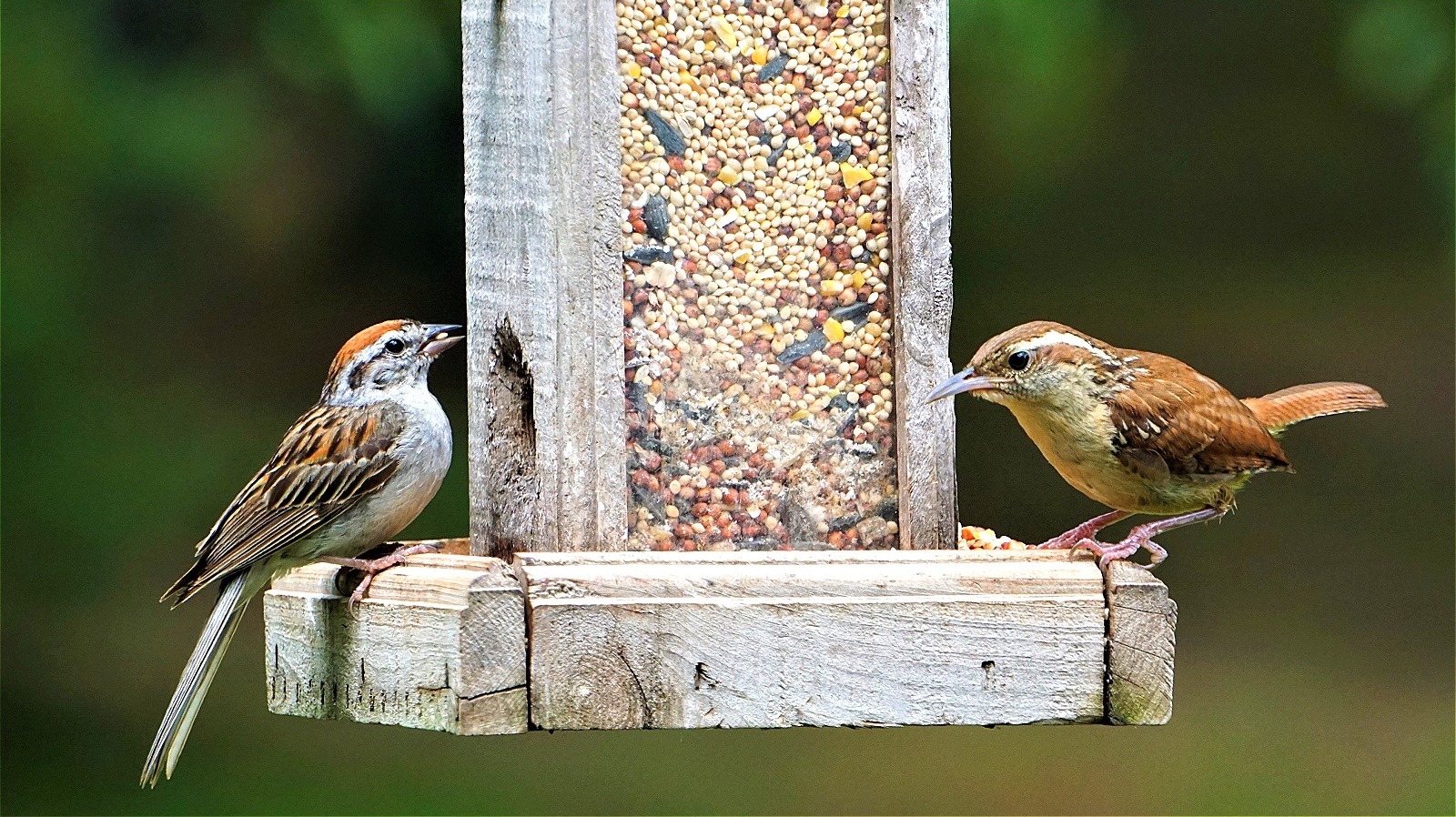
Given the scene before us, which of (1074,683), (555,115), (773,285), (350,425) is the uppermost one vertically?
(555,115)

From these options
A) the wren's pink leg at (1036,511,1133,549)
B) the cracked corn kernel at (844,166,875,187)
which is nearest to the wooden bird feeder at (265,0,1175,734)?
the cracked corn kernel at (844,166,875,187)

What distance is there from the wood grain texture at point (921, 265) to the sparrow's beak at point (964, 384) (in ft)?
0.14

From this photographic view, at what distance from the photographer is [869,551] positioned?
3.68m

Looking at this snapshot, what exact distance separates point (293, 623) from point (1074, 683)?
177cm

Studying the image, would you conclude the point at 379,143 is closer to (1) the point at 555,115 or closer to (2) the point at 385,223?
(2) the point at 385,223

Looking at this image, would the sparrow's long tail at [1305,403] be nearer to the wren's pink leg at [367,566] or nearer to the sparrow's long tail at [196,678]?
the wren's pink leg at [367,566]

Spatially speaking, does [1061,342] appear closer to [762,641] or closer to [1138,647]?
[1138,647]

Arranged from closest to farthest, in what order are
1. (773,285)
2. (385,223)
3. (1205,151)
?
(773,285)
(385,223)
(1205,151)

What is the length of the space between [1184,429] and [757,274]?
1158 mm

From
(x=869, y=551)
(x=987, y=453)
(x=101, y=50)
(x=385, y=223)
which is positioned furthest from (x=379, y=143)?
(x=869, y=551)

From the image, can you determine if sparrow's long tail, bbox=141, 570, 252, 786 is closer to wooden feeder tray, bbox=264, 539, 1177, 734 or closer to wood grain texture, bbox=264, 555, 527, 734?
wood grain texture, bbox=264, 555, 527, 734

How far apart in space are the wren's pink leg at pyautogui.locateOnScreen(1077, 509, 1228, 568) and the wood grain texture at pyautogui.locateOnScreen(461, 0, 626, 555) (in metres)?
0.99

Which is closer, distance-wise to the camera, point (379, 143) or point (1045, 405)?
point (1045, 405)

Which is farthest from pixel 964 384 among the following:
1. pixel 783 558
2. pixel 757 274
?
pixel 783 558
